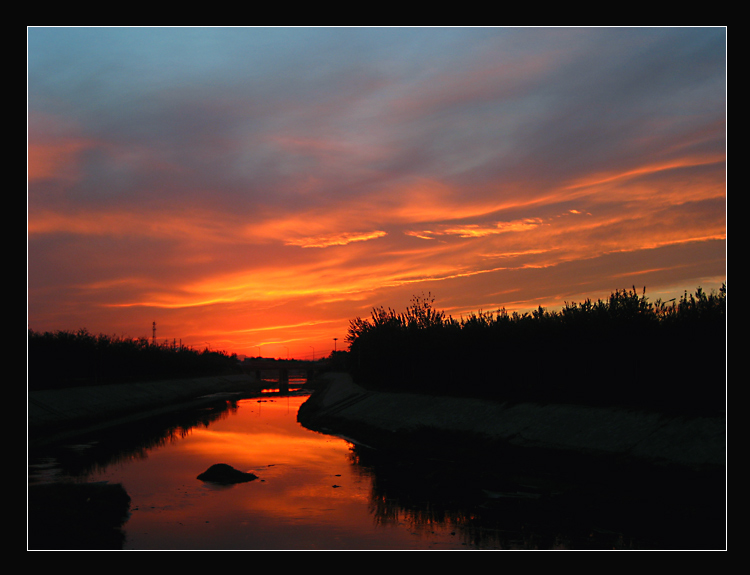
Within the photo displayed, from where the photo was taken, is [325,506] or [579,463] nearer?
[325,506]

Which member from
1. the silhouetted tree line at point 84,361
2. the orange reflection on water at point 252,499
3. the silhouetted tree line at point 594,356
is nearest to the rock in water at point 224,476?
the orange reflection on water at point 252,499

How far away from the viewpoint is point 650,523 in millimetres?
20250

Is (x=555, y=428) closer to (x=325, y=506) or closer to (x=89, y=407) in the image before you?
(x=325, y=506)

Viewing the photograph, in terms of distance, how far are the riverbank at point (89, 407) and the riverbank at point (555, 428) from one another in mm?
24108

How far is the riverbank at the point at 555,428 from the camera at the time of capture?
992 inches

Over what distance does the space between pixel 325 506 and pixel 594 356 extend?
2350cm

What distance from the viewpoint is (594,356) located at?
40188 millimetres

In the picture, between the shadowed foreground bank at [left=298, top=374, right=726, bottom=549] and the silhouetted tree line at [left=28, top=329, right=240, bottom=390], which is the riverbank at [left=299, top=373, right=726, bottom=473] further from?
the silhouetted tree line at [left=28, top=329, right=240, bottom=390]

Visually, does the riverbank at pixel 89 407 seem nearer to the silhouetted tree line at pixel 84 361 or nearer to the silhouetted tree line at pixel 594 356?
the silhouetted tree line at pixel 84 361

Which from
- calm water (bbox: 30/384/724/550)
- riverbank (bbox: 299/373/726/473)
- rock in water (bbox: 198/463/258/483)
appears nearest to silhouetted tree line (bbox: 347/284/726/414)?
riverbank (bbox: 299/373/726/473)

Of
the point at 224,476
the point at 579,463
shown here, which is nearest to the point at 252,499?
the point at 224,476

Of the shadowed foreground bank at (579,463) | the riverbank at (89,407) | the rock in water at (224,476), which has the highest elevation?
the shadowed foreground bank at (579,463)
